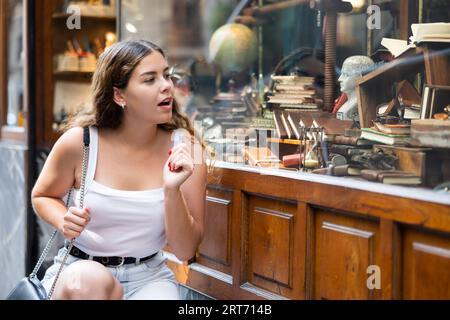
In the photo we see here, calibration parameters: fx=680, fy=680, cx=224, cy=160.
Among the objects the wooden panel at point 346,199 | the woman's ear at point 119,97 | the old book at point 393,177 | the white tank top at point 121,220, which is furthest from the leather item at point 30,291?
the old book at point 393,177

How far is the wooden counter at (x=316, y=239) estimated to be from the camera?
2363mm

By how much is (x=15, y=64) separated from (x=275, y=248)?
3405 mm

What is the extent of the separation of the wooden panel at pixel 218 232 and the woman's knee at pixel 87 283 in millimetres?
921

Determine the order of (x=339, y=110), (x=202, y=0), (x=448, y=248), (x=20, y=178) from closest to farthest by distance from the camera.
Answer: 1. (x=448, y=248)
2. (x=339, y=110)
3. (x=20, y=178)
4. (x=202, y=0)

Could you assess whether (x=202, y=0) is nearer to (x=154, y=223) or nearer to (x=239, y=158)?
(x=239, y=158)

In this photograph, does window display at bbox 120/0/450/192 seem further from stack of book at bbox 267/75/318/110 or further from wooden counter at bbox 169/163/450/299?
wooden counter at bbox 169/163/450/299

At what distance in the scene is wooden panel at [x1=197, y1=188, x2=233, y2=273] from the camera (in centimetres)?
341

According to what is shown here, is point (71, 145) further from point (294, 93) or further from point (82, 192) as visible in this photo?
point (294, 93)

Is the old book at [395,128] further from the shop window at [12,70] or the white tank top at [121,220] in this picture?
the shop window at [12,70]

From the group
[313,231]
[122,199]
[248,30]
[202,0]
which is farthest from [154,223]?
[202,0]

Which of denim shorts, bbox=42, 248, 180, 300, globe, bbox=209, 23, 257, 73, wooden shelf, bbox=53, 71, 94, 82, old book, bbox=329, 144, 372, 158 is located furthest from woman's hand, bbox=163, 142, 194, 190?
wooden shelf, bbox=53, 71, 94, 82

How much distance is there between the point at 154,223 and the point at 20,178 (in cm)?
253

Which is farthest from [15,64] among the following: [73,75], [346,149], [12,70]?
[346,149]

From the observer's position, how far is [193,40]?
596 cm
